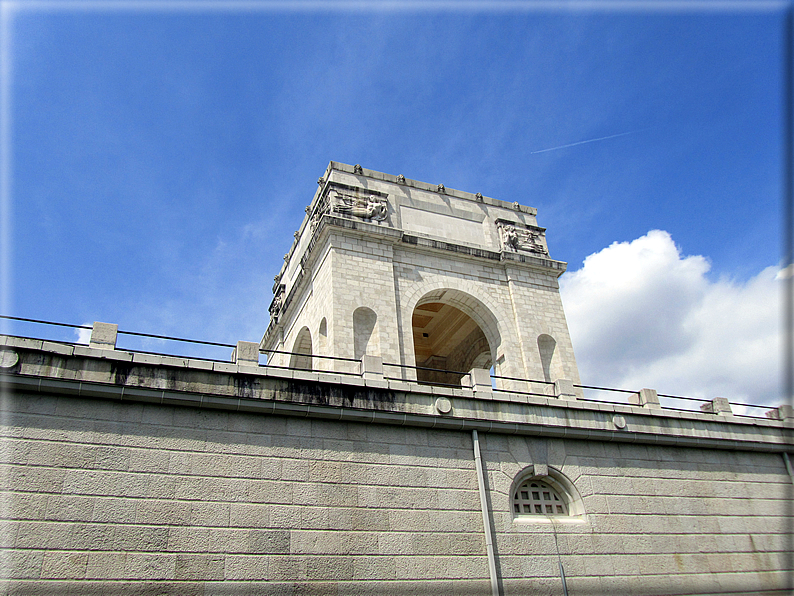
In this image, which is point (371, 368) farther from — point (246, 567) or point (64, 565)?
point (64, 565)

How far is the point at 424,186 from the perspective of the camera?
92.1 ft

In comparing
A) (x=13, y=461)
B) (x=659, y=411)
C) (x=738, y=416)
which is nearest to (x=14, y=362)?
(x=13, y=461)

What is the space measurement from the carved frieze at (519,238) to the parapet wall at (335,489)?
11.0 m

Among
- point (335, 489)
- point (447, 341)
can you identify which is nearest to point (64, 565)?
point (335, 489)

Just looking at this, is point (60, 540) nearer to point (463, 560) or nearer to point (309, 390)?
point (309, 390)

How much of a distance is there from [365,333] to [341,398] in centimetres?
801

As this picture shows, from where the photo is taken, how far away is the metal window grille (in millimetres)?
16109

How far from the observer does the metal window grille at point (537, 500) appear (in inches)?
634

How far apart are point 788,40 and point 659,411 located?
51.7 feet

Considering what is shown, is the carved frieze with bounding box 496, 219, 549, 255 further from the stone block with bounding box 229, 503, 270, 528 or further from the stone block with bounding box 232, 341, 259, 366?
the stone block with bounding box 229, 503, 270, 528

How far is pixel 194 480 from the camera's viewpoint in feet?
43.9

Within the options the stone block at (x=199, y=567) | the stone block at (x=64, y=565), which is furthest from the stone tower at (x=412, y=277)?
the stone block at (x=64, y=565)

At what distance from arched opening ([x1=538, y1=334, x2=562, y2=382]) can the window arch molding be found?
8208 millimetres

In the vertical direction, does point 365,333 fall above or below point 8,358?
above
